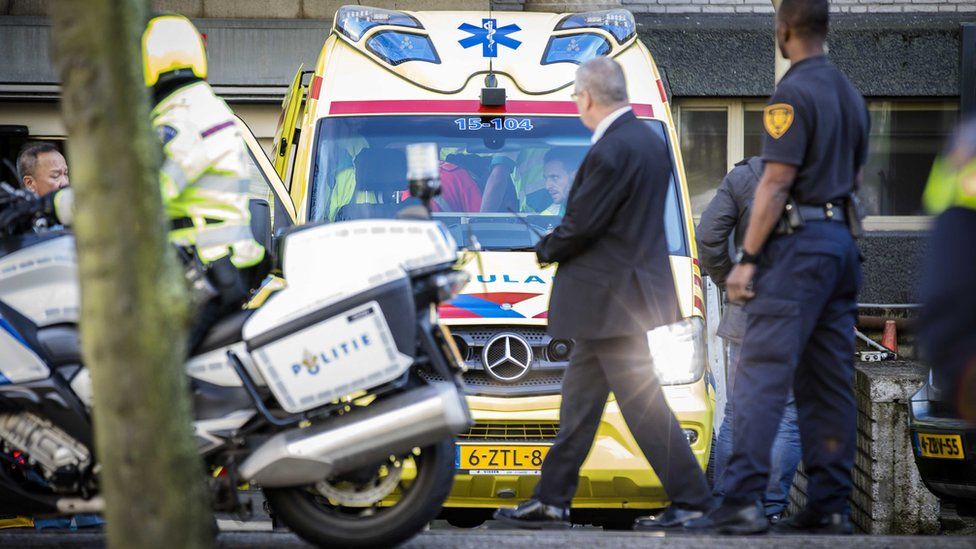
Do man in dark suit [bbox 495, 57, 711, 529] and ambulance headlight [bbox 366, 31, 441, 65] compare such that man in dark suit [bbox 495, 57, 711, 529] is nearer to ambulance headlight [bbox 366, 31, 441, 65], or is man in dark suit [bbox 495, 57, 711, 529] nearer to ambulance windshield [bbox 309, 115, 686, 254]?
ambulance windshield [bbox 309, 115, 686, 254]

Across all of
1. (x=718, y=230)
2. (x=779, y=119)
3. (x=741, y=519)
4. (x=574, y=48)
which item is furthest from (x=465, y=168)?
(x=741, y=519)

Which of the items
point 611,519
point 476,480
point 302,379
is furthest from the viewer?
point 611,519

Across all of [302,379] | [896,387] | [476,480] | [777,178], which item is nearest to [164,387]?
[302,379]

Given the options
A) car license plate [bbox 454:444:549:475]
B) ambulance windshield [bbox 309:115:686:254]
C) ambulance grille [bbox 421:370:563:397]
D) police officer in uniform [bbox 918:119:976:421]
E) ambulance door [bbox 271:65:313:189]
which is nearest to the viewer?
police officer in uniform [bbox 918:119:976:421]

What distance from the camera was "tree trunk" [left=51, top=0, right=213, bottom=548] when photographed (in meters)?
3.27

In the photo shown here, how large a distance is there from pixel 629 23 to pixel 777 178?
2.78 metres

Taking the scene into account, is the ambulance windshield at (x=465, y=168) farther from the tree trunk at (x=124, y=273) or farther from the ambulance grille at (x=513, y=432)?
the tree trunk at (x=124, y=273)

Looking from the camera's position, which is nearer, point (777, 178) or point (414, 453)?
point (414, 453)

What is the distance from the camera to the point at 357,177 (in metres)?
7.43

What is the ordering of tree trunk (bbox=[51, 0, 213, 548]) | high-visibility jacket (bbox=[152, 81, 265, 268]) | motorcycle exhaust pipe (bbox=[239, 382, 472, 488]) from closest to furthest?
tree trunk (bbox=[51, 0, 213, 548]) < motorcycle exhaust pipe (bbox=[239, 382, 472, 488]) < high-visibility jacket (bbox=[152, 81, 265, 268])

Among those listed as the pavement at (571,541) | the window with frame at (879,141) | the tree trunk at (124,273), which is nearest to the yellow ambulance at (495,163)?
the pavement at (571,541)

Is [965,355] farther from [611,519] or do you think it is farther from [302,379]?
[611,519]

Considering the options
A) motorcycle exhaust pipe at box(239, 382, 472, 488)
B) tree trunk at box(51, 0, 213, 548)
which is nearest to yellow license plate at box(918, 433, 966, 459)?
motorcycle exhaust pipe at box(239, 382, 472, 488)

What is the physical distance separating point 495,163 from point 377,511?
3.06 m
